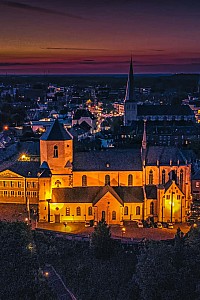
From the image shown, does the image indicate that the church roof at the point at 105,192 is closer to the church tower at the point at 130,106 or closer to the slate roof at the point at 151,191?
the slate roof at the point at 151,191

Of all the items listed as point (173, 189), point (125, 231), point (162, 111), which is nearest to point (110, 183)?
point (125, 231)

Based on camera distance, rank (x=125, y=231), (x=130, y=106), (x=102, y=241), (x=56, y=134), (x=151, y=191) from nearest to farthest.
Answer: (x=102, y=241)
(x=125, y=231)
(x=151, y=191)
(x=56, y=134)
(x=130, y=106)

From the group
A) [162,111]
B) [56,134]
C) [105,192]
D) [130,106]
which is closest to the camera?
[105,192]

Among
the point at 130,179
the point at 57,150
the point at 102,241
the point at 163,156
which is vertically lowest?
the point at 102,241

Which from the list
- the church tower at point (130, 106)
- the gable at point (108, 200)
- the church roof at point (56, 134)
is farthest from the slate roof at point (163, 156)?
the church tower at point (130, 106)

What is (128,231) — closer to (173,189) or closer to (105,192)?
(105,192)

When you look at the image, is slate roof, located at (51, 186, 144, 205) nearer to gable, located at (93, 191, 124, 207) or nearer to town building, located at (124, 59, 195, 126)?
gable, located at (93, 191, 124, 207)
